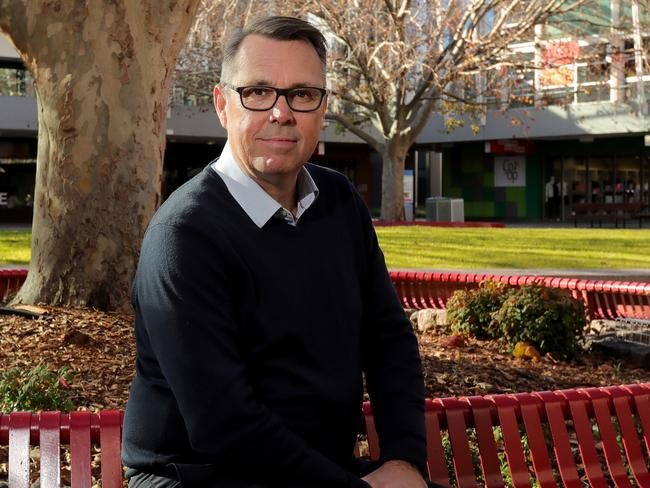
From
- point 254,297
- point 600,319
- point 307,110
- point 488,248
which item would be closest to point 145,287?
point 254,297

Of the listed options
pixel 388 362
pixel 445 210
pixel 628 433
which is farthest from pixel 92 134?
pixel 445 210

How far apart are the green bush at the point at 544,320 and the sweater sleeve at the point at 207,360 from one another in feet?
17.2

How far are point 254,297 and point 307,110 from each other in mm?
522

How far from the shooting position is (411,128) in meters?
29.5

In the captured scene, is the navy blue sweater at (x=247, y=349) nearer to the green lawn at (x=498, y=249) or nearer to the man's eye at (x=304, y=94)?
the man's eye at (x=304, y=94)

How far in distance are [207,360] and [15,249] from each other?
12108 millimetres

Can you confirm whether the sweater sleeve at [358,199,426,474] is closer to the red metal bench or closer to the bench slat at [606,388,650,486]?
the red metal bench

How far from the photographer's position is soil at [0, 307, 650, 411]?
5.21 metres

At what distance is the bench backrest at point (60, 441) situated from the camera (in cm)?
313

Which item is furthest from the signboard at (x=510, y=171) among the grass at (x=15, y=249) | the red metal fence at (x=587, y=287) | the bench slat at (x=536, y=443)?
the bench slat at (x=536, y=443)

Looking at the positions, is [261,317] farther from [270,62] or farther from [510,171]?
[510,171]

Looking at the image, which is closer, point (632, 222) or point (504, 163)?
point (632, 222)

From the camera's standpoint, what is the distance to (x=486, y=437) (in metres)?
3.76

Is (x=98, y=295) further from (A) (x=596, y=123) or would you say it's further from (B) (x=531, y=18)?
(A) (x=596, y=123)
